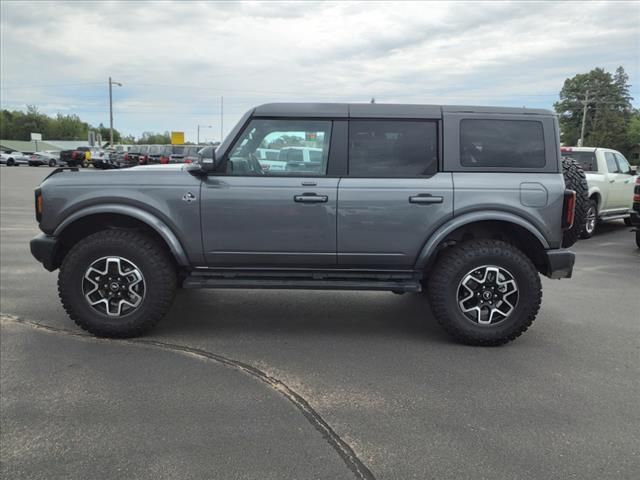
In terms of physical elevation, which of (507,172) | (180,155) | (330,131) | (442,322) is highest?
(180,155)

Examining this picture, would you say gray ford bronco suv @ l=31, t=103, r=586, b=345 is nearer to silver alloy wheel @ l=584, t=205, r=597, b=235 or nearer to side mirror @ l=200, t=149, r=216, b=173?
side mirror @ l=200, t=149, r=216, b=173

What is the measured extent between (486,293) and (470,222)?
61 cm

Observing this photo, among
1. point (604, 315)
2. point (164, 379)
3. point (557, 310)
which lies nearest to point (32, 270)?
point (164, 379)

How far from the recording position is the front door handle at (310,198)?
13.7 feet

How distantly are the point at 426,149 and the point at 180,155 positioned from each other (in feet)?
114

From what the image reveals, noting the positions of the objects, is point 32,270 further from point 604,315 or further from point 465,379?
point 604,315

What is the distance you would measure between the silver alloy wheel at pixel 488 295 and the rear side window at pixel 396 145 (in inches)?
39.7

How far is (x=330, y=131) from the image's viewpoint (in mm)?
4297

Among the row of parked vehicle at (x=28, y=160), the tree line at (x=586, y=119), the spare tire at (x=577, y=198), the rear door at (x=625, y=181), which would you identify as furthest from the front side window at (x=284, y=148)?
the tree line at (x=586, y=119)

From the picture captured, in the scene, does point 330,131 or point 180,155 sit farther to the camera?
point 180,155

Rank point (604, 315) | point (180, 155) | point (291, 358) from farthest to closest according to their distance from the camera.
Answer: point (180, 155)
point (604, 315)
point (291, 358)

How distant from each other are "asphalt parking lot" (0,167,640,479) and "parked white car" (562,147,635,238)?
19.9 feet

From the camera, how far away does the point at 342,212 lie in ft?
13.7

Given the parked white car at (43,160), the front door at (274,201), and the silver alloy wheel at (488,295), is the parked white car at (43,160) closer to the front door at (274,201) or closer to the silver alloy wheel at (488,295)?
the front door at (274,201)
